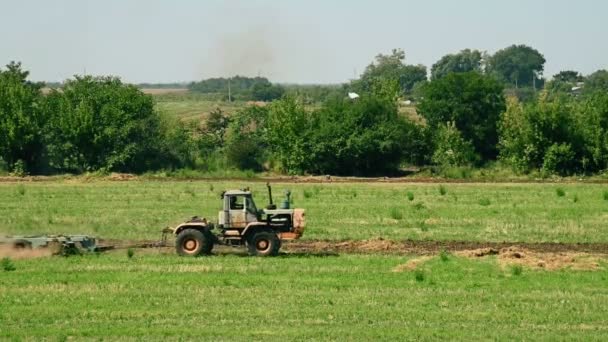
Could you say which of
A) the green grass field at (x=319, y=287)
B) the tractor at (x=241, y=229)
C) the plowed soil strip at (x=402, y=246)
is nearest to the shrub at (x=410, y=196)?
the green grass field at (x=319, y=287)

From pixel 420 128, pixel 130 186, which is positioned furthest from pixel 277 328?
pixel 420 128

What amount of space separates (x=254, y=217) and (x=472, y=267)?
606 centimetres

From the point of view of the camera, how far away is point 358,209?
41.7 m

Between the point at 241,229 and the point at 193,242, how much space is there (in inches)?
51.0

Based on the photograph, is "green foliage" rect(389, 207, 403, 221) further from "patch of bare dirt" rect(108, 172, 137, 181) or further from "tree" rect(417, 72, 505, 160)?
"tree" rect(417, 72, 505, 160)

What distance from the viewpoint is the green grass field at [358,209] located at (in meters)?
35.0

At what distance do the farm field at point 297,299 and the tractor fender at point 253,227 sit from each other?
877 millimetres

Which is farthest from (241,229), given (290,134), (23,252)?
(290,134)

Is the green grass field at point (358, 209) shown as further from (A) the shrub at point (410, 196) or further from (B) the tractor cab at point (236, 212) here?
(B) the tractor cab at point (236, 212)

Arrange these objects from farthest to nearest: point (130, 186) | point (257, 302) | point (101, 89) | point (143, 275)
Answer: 1. point (101, 89)
2. point (130, 186)
3. point (143, 275)
4. point (257, 302)

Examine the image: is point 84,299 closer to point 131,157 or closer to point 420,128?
point 131,157

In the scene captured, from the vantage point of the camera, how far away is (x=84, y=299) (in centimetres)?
2245

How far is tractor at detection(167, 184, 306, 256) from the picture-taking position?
29406 mm

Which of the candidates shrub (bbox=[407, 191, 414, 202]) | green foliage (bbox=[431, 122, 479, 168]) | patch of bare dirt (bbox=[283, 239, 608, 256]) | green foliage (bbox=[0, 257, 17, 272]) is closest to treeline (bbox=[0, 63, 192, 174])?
green foliage (bbox=[431, 122, 479, 168])
